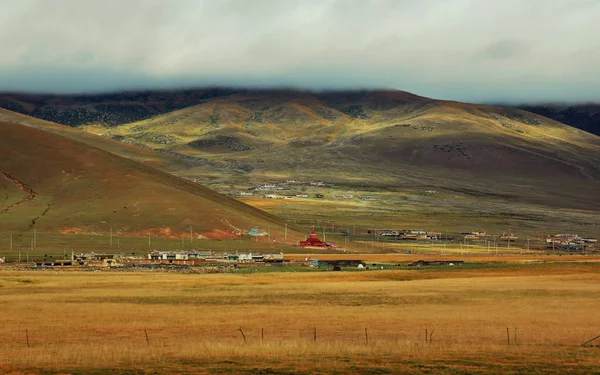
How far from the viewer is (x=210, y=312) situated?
263 feet

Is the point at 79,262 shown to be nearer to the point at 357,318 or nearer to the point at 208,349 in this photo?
the point at 357,318

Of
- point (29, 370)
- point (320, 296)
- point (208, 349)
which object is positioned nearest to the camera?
point (29, 370)

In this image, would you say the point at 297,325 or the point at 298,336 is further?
the point at 297,325

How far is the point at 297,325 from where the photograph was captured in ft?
230

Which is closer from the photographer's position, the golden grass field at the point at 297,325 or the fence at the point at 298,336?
the golden grass field at the point at 297,325

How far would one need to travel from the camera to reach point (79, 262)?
165 metres

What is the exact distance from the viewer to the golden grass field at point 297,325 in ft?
170

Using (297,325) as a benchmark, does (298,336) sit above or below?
above

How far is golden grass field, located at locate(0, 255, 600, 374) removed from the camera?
170 ft

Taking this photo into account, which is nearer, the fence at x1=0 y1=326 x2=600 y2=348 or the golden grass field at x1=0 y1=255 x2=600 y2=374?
the golden grass field at x1=0 y1=255 x2=600 y2=374

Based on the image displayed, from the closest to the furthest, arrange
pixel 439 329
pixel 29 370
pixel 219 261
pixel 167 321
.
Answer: pixel 29 370 < pixel 439 329 < pixel 167 321 < pixel 219 261

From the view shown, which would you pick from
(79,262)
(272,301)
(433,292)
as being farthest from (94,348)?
(79,262)

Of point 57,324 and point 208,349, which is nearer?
point 208,349

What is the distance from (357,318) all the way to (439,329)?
30.0ft
